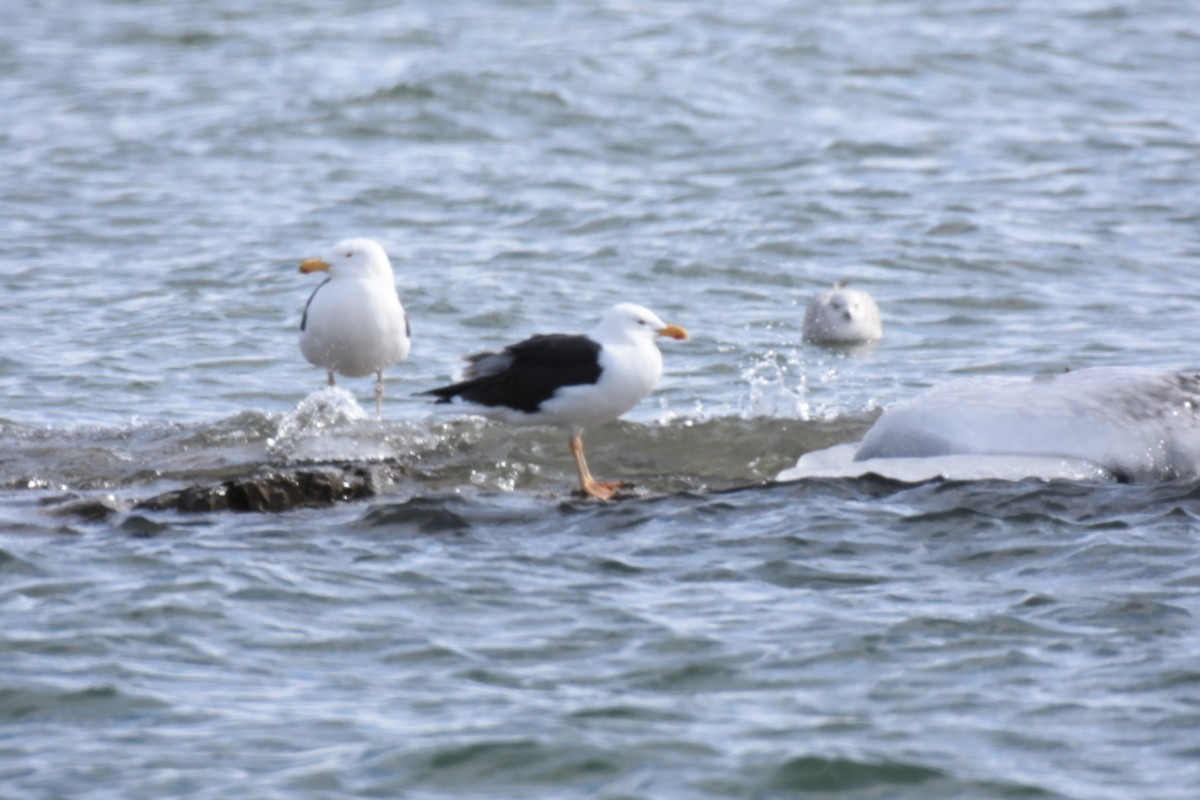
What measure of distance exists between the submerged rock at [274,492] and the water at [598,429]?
0.42 feet

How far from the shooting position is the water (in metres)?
4.84

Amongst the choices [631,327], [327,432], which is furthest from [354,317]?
[631,327]

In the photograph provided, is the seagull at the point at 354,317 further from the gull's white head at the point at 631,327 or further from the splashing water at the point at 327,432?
the gull's white head at the point at 631,327

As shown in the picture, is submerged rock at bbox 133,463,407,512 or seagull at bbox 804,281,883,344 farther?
seagull at bbox 804,281,883,344

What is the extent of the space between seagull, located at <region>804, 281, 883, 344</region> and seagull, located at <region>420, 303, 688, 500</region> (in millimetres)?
3822

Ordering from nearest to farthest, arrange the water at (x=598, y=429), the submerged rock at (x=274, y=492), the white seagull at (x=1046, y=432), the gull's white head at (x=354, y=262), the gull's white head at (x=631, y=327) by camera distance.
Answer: the water at (x=598, y=429), the submerged rock at (x=274, y=492), the white seagull at (x=1046, y=432), the gull's white head at (x=631, y=327), the gull's white head at (x=354, y=262)

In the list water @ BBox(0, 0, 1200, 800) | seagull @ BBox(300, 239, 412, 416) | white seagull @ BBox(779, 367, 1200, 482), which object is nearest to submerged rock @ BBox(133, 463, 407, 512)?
water @ BBox(0, 0, 1200, 800)

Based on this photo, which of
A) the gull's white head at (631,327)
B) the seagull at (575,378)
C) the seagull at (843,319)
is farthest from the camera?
the seagull at (843,319)

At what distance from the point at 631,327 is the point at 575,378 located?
0.39 meters

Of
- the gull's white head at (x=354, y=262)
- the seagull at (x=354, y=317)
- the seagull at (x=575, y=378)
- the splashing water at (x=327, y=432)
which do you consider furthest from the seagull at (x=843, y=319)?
the seagull at (x=575, y=378)

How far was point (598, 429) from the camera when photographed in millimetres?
8883

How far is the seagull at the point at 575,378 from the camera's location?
7.68 meters

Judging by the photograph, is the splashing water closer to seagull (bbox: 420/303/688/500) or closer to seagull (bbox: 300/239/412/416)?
seagull (bbox: 300/239/412/416)

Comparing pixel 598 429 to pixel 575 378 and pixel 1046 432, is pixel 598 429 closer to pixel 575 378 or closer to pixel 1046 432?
pixel 575 378
